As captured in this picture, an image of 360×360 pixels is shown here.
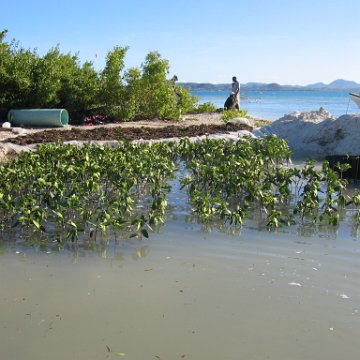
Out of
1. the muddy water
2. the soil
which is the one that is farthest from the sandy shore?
the muddy water

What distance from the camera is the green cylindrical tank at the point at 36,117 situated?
1603cm

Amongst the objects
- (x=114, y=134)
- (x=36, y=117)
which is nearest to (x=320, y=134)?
(x=114, y=134)

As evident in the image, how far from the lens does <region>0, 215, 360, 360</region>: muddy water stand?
4.06m

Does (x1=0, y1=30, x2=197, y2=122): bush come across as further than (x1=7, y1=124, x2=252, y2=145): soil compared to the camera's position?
Yes

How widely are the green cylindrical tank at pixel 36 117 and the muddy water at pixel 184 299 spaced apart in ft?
33.5

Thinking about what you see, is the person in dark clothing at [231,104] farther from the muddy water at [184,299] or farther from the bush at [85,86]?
the muddy water at [184,299]

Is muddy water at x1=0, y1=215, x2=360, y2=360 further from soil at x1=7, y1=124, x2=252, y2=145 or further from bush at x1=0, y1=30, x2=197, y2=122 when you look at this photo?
bush at x1=0, y1=30, x2=197, y2=122

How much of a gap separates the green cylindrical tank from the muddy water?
10198 millimetres

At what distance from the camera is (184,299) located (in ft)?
16.0

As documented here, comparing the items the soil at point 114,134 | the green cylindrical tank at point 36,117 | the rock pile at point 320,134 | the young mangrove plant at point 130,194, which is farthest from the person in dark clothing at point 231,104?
the young mangrove plant at point 130,194

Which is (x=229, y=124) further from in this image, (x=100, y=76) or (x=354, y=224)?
(x=354, y=224)

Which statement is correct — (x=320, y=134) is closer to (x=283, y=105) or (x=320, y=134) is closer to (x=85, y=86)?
(x=85, y=86)

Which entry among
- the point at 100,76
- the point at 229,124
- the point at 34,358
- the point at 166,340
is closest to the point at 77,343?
the point at 34,358

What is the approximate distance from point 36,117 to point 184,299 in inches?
485
